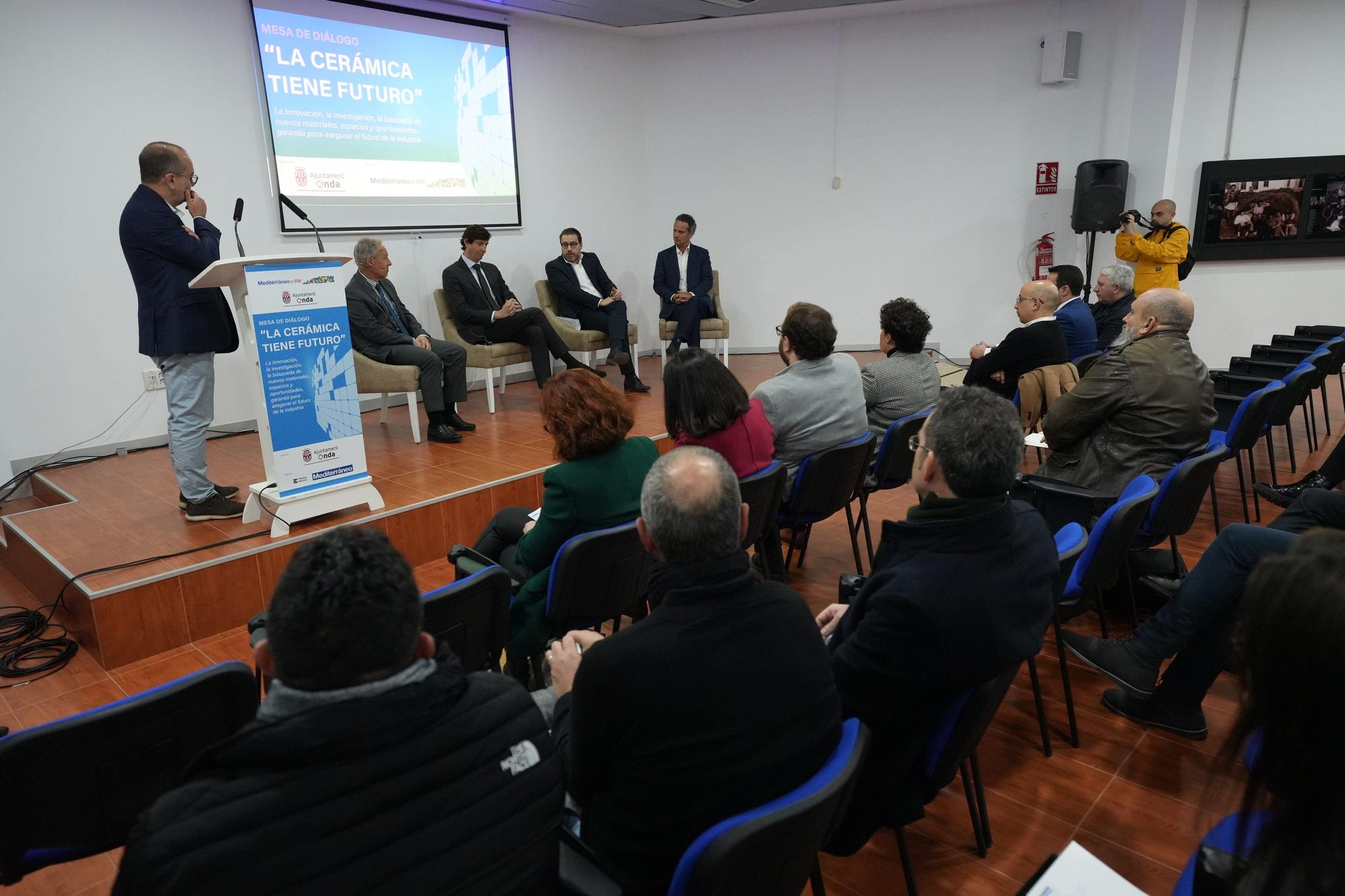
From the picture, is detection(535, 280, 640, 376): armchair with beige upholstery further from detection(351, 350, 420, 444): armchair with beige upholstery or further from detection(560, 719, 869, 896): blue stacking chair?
detection(560, 719, 869, 896): blue stacking chair

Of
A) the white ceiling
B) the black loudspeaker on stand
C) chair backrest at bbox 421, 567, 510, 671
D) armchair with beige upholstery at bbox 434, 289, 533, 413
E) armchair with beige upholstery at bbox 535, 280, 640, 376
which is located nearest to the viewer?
chair backrest at bbox 421, 567, 510, 671

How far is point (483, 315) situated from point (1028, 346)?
12.9ft

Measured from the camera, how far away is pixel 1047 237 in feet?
27.3

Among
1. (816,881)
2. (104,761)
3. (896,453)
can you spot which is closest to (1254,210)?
(896,453)

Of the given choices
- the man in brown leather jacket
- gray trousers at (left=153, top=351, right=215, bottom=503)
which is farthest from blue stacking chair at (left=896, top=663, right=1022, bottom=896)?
gray trousers at (left=153, top=351, right=215, bottom=503)

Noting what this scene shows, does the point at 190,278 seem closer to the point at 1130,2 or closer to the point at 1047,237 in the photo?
the point at 1047,237

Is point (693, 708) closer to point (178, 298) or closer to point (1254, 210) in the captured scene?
point (178, 298)

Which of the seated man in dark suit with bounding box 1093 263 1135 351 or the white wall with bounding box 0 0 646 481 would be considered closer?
the white wall with bounding box 0 0 646 481

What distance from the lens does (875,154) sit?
342 inches

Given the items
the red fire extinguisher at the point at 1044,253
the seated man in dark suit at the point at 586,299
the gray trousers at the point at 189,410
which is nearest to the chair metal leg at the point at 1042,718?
the gray trousers at the point at 189,410

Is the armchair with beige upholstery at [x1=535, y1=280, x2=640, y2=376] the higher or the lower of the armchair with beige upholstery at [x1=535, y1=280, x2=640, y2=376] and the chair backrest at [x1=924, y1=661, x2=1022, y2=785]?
the higher

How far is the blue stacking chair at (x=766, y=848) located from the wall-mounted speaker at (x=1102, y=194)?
7616mm

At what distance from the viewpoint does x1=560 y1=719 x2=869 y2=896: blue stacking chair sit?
1151mm

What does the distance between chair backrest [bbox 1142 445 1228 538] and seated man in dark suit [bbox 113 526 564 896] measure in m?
2.59
